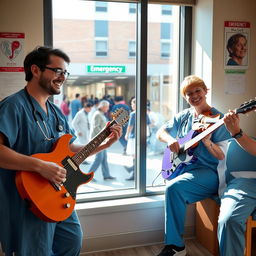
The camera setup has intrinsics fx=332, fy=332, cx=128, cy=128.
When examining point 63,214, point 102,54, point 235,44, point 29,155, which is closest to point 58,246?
point 63,214

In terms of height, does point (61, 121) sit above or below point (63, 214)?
above

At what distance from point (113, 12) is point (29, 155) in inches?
65.1

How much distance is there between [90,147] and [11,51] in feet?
3.52

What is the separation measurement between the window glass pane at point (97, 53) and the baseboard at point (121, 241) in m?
0.37

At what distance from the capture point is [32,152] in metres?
1.77

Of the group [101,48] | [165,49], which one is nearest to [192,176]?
[165,49]

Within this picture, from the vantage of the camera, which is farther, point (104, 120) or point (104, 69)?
point (104, 120)

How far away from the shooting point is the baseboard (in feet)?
8.98

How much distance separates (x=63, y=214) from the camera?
1.79m

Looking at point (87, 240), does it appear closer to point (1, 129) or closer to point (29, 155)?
point (29, 155)

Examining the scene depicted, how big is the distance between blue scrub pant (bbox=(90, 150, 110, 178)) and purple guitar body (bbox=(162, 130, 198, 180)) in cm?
79

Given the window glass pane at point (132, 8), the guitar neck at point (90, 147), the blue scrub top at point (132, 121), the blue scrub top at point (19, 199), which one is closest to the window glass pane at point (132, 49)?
the window glass pane at point (132, 8)

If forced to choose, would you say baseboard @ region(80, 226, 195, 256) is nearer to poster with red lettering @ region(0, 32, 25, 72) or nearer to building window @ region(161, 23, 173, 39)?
poster with red lettering @ region(0, 32, 25, 72)

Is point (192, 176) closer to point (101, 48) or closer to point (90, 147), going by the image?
point (90, 147)
